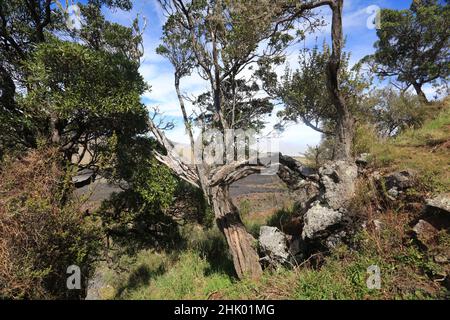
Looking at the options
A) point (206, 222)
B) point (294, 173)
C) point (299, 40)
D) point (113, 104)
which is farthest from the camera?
point (299, 40)

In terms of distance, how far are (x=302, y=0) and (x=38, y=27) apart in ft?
19.6

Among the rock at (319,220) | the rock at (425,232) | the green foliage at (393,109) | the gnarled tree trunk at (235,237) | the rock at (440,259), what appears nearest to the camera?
the rock at (440,259)

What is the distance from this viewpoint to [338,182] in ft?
15.6

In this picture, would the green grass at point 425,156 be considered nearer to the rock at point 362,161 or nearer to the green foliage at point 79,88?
the rock at point 362,161

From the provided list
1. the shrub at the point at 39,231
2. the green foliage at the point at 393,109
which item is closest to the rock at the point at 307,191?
the shrub at the point at 39,231

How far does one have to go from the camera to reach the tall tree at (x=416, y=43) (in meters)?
15.2

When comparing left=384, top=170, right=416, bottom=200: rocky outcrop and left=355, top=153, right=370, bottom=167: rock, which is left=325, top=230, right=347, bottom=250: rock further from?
left=355, top=153, right=370, bottom=167: rock

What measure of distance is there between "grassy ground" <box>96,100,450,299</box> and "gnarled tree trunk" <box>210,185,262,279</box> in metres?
0.32

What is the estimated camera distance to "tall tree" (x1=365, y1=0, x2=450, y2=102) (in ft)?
49.9

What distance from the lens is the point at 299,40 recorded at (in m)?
8.23

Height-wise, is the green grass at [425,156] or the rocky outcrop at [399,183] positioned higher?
the green grass at [425,156]

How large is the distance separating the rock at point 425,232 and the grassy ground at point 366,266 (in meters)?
0.10
